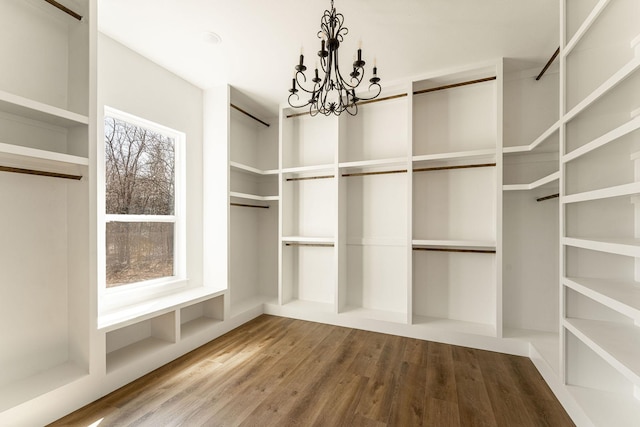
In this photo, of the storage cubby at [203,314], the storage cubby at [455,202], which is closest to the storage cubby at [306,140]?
the storage cubby at [455,202]

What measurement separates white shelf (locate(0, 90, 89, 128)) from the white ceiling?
91 centimetres

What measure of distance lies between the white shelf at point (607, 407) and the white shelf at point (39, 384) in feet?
10.4

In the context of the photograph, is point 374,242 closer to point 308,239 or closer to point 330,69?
point 308,239

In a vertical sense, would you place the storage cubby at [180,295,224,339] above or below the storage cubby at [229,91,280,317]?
below

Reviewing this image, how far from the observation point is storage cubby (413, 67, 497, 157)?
297cm

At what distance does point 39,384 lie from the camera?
1.77 m

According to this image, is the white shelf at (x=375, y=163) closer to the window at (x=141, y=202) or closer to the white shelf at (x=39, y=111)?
the window at (x=141, y=202)

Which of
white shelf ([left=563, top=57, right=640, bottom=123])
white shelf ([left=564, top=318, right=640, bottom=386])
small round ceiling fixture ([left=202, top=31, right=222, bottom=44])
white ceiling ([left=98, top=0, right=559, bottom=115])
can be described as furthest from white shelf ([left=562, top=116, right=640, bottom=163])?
small round ceiling fixture ([left=202, top=31, right=222, bottom=44])

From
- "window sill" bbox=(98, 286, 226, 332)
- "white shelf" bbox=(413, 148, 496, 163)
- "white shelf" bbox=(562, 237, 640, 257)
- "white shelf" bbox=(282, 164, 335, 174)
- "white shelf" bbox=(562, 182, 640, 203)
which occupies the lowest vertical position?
"window sill" bbox=(98, 286, 226, 332)

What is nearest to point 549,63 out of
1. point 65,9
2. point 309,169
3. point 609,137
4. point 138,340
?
point 609,137

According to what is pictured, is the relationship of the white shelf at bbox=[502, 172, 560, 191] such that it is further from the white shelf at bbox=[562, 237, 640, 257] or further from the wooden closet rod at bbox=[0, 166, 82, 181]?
the wooden closet rod at bbox=[0, 166, 82, 181]

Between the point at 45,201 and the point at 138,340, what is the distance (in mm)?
1420

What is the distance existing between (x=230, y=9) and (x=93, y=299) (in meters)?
2.30

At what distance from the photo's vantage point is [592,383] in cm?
183
